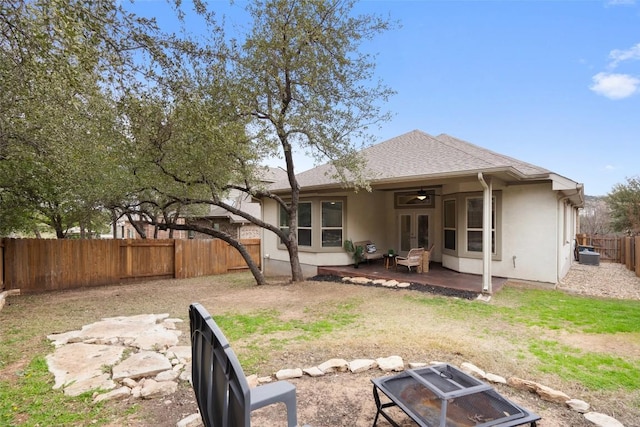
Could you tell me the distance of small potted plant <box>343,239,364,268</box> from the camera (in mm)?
10859

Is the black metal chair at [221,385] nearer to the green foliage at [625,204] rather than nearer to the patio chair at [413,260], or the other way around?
the patio chair at [413,260]

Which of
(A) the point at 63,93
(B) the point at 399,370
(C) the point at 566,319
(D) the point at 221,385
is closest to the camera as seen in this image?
(D) the point at 221,385

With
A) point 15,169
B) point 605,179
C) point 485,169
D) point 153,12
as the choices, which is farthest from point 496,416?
point 605,179

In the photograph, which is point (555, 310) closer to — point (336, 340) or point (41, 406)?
point (336, 340)

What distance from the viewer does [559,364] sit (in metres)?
3.86

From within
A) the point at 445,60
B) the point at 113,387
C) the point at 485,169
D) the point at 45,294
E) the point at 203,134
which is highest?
the point at 445,60

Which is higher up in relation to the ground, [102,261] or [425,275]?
[102,261]

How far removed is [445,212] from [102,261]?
1106 centimetres

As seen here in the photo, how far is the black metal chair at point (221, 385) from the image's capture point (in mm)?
1289

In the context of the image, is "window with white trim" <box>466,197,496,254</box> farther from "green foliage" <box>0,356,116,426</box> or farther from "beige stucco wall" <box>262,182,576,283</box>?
"green foliage" <box>0,356,116,426</box>

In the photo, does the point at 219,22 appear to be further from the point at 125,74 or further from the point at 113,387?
the point at 113,387

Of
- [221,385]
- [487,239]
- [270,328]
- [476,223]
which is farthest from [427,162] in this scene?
[221,385]

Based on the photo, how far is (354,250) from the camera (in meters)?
11.0

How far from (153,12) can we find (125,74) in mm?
864
